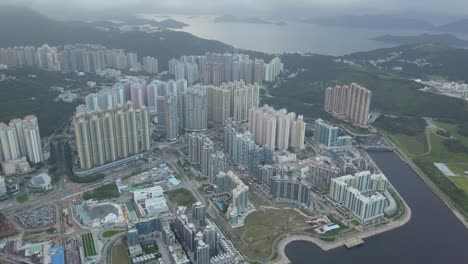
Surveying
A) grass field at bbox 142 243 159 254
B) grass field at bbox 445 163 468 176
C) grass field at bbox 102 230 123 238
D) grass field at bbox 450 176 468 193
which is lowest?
grass field at bbox 142 243 159 254

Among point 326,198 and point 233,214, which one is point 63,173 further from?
point 326,198

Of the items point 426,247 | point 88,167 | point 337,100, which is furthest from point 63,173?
point 337,100

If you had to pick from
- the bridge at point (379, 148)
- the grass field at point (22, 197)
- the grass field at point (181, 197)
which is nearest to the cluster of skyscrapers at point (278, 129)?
the bridge at point (379, 148)

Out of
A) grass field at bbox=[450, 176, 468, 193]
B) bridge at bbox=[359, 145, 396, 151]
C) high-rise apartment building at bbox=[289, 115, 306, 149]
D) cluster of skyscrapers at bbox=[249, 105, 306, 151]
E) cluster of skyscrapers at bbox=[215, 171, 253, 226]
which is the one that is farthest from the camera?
bridge at bbox=[359, 145, 396, 151]

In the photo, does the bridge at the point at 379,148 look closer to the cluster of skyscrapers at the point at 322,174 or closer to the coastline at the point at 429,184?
the coastline at the point at 429,184

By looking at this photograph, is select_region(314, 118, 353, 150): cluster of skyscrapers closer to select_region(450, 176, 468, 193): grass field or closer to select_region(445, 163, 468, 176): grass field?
select_region(445, 163, 468, 176): grass field

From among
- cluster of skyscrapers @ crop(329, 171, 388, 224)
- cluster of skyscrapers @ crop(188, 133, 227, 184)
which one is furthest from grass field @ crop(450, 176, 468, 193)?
cluster of skyscrapers @ crop(188, 133, 227, 184)

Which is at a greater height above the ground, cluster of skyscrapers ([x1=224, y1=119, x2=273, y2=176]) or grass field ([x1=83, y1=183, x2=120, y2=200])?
cluster of skyscrapers ([x1=224, y1=119, x2=273, y2=176])
